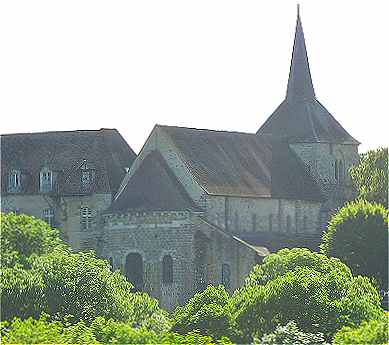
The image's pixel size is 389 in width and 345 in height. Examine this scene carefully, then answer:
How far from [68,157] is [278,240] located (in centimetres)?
1232

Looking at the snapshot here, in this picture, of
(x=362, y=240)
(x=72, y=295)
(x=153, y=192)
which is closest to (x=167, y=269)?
(x=153, y=192)

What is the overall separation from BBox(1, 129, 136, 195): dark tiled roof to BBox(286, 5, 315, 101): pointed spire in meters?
12.0

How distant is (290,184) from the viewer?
7769 cm

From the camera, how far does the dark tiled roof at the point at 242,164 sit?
234 ft

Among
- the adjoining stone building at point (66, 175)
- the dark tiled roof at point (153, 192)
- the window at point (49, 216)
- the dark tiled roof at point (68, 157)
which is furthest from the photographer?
the dark tiled roof at point (68, 157)

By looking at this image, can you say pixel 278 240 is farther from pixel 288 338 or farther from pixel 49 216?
pixel 288 338

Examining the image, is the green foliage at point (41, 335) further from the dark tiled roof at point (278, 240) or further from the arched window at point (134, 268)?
the dark tiled roof at point (278, 240)

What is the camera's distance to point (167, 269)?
67938 millimetres

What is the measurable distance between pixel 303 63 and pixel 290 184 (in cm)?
971

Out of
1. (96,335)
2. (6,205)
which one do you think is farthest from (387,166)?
(96,335)

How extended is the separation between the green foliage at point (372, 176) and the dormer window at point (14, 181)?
59.9 feet

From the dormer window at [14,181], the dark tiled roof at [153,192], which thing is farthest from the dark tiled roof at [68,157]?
the dark tiled roof at [153,192]

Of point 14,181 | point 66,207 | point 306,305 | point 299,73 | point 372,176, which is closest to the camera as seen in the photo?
point 306,305

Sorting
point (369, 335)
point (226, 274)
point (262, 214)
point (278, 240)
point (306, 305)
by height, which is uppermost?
point (262, 214)
